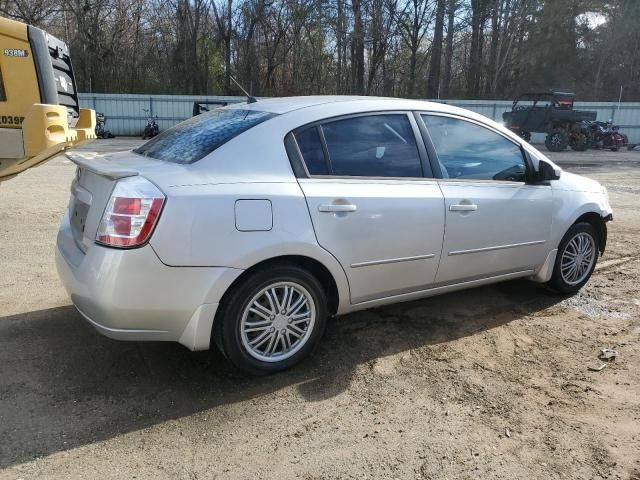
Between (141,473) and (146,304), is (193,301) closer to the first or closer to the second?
(146,304)

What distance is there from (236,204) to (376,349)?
59.7 inches

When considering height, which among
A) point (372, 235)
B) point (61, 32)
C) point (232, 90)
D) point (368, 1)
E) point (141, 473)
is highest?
point (368, 1)

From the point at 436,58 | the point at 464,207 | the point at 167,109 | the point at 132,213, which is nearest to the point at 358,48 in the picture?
the point at 436,58

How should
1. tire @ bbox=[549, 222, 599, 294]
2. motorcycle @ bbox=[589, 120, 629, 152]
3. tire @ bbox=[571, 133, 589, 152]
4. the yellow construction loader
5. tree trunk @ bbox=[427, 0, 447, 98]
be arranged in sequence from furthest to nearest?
tree trunk @ bbox=[427, 0, 447, 98], motorcycle @ bbox=[589, 120, 629, 152], tire @ bbox=[571, 133, 589, 152], the yellow construction loader, tire @ bbox=[549, 222, 599, 294]

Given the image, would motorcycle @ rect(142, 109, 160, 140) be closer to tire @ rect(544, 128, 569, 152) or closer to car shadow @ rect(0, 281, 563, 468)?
tire @ rect(544, 128, 569, 152)

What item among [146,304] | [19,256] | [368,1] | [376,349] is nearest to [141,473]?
[146,304]

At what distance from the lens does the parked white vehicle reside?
115 inches

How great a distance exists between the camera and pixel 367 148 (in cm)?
364

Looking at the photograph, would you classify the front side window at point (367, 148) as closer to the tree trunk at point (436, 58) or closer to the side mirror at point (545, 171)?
the side mirror at point (545, 171)

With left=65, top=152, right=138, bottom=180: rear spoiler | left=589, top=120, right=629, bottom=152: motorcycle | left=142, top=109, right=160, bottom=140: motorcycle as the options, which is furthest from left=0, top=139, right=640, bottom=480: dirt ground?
left=142, top=109, right=160, bottom=140: motorcycle

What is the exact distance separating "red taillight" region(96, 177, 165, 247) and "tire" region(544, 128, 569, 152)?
22242mm

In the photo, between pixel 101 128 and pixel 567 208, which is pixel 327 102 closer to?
pixel 567 208

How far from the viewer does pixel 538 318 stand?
442 centimetres

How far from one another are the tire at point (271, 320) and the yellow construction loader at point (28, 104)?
4.71 metres
